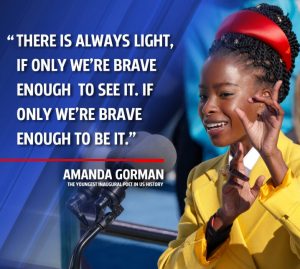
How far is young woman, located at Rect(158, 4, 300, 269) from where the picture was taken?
4.23ft

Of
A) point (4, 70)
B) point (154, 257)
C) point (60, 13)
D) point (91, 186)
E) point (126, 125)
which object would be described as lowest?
point (154, 257)

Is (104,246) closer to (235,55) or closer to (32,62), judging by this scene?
(32,62)

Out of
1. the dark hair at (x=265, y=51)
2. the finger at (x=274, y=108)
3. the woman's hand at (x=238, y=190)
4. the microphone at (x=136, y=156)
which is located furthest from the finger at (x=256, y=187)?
the microphone at (x=136, y=156)

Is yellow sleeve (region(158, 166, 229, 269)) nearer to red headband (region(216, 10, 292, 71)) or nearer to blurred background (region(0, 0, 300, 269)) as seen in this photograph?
red headband (region(216, 10, 292, 71))

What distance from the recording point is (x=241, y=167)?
1.27 m

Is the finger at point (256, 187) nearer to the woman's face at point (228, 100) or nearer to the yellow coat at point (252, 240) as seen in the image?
the yellow coat at point (252, 240)

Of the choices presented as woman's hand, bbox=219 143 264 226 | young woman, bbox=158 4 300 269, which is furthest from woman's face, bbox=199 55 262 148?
woman's hand, bbox=219 143 264 226

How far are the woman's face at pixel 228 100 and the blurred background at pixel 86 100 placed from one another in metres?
0.71

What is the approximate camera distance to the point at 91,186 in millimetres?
2260

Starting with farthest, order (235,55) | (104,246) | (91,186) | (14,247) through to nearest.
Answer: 1. (104,246)
2. (14,247)
3. (91,186)
4. (235,55)

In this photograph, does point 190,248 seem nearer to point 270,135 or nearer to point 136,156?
point 270,135

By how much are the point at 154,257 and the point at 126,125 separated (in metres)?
0.56

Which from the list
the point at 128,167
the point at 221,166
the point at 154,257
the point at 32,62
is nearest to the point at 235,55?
the point at 221,166

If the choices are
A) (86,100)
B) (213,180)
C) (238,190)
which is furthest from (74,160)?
(238,190)
